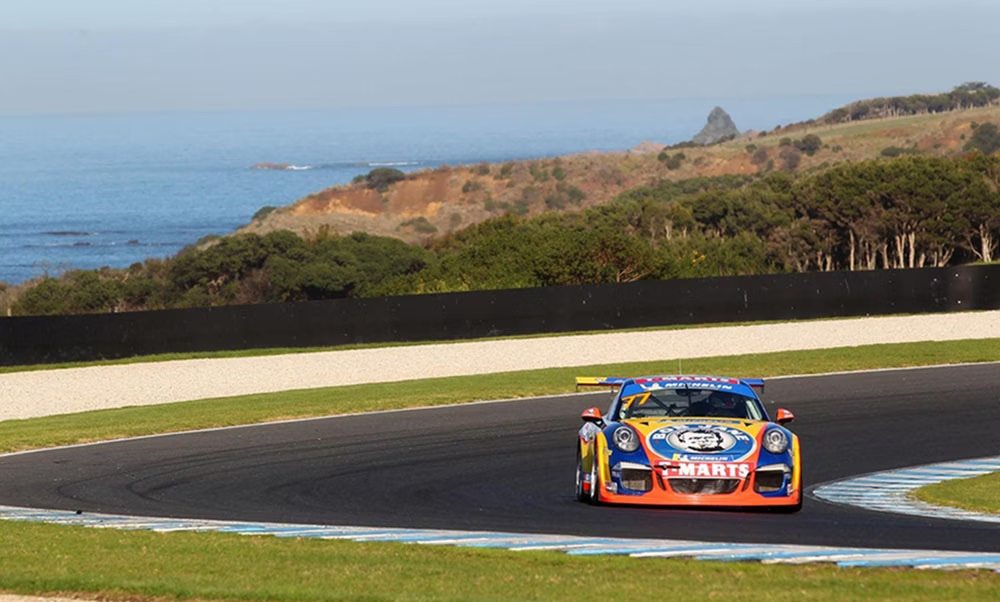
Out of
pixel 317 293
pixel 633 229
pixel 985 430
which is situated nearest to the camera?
pixel 985 430

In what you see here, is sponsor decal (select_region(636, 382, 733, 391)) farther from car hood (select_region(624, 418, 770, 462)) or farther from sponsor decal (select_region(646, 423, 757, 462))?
sponsor decal (select_region(646, 423, 757, 462))

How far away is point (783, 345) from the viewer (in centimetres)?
3341

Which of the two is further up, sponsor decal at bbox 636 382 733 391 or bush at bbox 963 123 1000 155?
bush at bbox 963 123 1000 155

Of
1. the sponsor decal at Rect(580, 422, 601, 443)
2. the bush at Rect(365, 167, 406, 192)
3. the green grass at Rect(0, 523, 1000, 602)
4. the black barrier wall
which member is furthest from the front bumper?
the bush at Rect(365, 167, 406, 192)

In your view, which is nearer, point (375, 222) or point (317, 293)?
point (317, 293)

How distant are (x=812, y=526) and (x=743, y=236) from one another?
63.0m

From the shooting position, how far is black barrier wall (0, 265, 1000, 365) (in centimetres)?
3153

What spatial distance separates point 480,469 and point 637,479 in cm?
370

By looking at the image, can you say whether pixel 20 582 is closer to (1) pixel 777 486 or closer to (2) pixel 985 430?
(1) pixel 777 486

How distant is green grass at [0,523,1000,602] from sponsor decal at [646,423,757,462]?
275cm

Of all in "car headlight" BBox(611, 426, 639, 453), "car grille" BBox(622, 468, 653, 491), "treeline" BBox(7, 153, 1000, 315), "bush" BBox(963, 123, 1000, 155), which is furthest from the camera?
"bush" BBox(963, 123, 1000, 155)

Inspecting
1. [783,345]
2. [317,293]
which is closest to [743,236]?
[317,293]

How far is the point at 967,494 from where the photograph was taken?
48.1 ft

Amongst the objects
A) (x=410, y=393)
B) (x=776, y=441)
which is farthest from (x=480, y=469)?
(x=410, y=393)
